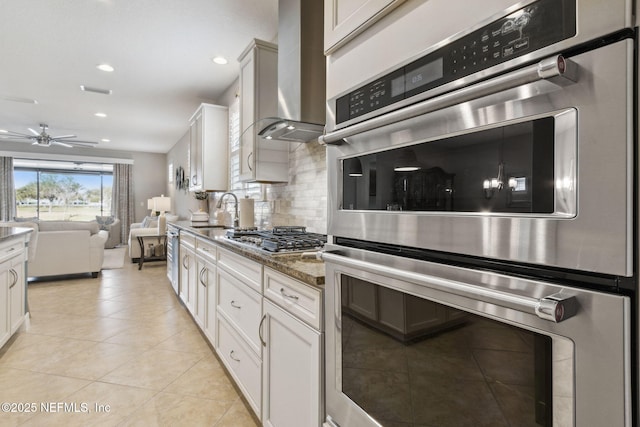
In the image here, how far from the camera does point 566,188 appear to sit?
0.49 metres

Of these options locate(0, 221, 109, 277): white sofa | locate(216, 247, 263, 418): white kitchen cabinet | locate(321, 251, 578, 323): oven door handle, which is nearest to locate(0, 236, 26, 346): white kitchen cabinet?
locate(216, 247, 263, 418): white kitchen cabinet

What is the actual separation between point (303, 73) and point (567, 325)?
195 centimetres

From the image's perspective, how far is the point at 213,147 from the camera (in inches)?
159

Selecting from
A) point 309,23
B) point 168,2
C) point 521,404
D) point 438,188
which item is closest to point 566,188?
point 438,188

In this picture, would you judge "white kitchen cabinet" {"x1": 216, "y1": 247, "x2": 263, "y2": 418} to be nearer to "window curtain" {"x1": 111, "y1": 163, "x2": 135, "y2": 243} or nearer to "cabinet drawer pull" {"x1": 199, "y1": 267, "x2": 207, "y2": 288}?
"cabinet drawer pull" {"x1": 199, "y1": 267, "x2": 207, "y2": 288}

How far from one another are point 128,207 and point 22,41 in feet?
22.8

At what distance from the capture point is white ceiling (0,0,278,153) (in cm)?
261

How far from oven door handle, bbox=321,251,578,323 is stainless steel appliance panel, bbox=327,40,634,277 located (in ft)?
0.20

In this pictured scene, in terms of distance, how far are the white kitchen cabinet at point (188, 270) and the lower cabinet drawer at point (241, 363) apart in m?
0.90

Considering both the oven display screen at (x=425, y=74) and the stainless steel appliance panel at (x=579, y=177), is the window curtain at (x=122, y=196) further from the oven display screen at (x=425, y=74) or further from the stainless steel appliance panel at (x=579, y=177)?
the stainless steel appliance panel at (x=579, y=177)

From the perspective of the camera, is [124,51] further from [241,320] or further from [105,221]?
[105,221]

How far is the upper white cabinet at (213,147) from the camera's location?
4035 millimetres

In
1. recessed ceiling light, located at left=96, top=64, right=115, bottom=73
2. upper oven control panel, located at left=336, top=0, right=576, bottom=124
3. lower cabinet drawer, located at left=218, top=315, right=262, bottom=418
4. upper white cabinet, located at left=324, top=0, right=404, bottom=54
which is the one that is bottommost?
lower cabinet drawer, located at left=218, top=315, right=262, bottom=418

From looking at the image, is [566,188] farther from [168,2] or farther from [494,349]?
[168,2]
